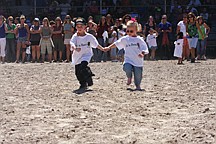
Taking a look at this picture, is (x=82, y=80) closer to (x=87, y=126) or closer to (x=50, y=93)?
(x=50, y=93)

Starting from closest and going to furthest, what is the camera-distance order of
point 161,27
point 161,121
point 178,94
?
point 161,121
point 178,94
point 161,27

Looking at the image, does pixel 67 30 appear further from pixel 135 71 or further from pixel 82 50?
pixel 135 71

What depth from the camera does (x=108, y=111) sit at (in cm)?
964

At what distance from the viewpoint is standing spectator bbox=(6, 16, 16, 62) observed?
2331cm

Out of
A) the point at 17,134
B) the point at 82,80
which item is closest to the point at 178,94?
the point at 82,80

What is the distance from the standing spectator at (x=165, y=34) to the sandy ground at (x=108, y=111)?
9.14 meters

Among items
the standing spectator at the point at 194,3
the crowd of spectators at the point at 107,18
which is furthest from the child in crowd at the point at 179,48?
the standing spectator at the point at 194,3

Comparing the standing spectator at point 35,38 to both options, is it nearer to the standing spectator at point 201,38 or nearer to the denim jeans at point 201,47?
the standing spectator at point 201,38

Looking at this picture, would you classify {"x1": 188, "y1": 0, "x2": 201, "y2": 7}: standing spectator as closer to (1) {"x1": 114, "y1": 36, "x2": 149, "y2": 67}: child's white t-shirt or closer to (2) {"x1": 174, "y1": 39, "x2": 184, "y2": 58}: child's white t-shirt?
(2) {"x1": 174, "y1": 39, "x2": 184, "y2": 58}: child's white t-shirt

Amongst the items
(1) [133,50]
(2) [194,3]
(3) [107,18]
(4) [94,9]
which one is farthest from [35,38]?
(1) [133,50]

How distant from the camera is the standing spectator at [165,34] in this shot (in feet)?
80.7

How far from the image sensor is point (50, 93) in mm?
12164

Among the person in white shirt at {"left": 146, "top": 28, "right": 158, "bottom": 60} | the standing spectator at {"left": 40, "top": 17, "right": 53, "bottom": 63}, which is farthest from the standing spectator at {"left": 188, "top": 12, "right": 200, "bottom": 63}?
the standing spectator at {"left": 40, "top": 17, "right": 53, "bottom": 63}

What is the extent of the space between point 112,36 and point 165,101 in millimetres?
12961
